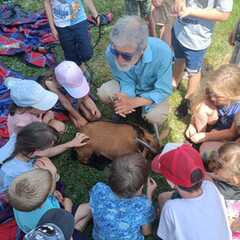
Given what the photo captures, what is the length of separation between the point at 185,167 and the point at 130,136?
2.87 feet

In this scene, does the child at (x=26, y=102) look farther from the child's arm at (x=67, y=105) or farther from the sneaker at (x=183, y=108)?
the sneaker at (x=183, y=108)

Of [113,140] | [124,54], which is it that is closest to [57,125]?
[113,140]

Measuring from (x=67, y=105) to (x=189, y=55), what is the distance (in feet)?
4.02

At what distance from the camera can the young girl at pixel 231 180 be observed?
2.78m

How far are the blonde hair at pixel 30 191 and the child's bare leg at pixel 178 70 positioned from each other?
2.10m

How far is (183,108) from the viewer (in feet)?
13.5

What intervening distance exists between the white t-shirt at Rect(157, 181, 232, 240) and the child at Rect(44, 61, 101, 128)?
1486mm

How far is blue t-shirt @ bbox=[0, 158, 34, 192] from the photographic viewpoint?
291 cm

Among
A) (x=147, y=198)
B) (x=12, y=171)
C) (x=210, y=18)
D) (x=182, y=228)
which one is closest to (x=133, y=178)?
(x=147, y=198)

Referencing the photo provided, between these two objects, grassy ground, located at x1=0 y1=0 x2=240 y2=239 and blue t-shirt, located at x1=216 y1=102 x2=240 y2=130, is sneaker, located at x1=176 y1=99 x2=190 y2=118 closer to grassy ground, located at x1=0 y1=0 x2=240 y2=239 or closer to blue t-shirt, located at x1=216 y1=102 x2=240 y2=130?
grassy ground, located at x1=0 y1=0 x2=240 y2=239

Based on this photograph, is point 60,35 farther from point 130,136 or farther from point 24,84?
point 130,136

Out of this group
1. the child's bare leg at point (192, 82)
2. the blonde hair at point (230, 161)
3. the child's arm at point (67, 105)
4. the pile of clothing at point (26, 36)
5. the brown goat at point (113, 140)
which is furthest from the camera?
the pile of clothing at point (26, 36)

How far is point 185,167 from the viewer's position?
257 centimetres

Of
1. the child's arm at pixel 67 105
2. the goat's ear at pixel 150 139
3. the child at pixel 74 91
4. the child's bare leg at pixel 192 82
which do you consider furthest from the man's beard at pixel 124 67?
the child's bare leg at pixel 192 82
